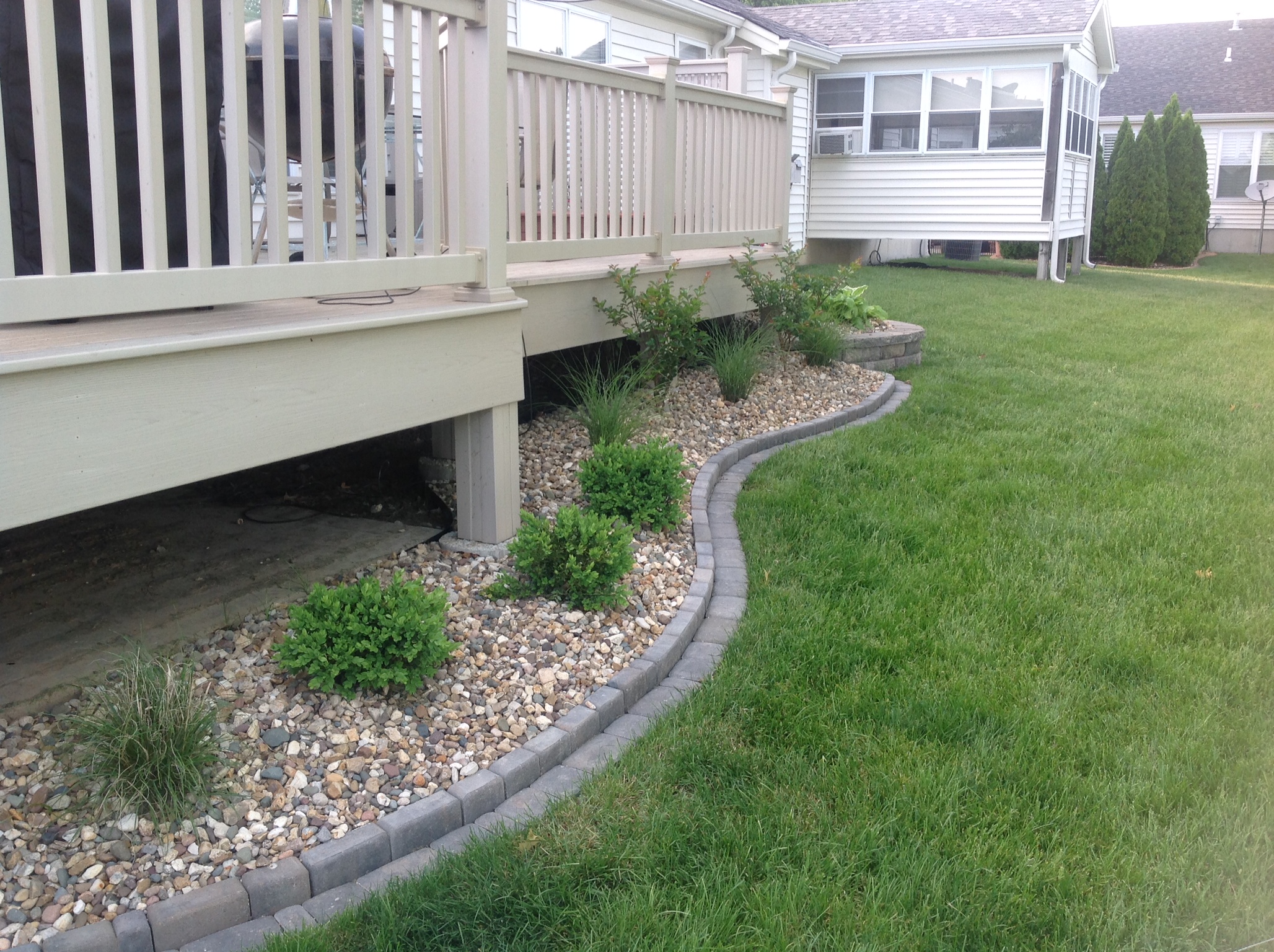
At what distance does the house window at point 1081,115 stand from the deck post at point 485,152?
15.0m

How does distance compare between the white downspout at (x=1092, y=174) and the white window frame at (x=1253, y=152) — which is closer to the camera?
the white downspout at (x=1092, y=174)

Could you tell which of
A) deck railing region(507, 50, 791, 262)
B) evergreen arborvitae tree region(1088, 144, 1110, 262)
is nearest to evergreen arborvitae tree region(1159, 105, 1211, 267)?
evergreen arborvitae tree region(1088, 144, 1110, 262)

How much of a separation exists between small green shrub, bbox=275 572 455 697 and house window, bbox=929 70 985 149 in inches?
610

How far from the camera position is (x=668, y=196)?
5684 mm

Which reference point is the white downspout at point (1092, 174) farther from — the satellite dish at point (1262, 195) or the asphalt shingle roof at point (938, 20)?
the satellite dish at point (1262, 195)

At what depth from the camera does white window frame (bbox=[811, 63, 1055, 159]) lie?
629 inches

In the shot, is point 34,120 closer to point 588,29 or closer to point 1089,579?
point 1089,579

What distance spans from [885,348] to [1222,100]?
22.5 m

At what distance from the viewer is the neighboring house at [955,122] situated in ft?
52.5

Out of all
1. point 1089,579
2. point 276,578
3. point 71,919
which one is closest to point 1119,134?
point 1089,579

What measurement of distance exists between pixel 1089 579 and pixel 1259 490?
1.73 meters

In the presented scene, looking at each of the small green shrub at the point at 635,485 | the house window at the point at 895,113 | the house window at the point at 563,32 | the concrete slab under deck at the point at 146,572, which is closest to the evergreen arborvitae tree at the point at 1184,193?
the house window at the point at 895,113

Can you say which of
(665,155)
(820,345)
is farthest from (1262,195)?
(665,155)

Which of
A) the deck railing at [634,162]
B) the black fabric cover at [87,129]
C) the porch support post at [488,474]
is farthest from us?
the deck railing at [634,162]
